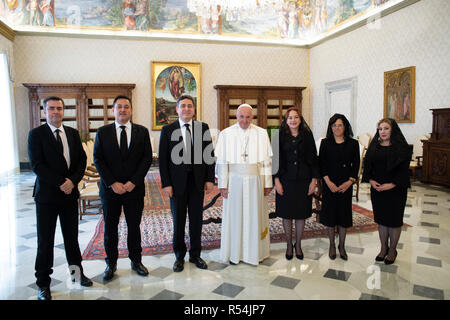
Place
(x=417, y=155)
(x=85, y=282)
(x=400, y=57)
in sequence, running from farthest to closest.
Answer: (x=400, y=57), (x=417, y=155), (x=85, y=282)

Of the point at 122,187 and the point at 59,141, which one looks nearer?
the point at 59,141

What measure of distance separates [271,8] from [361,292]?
1252 centimetres

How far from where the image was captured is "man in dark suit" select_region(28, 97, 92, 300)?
3.06m

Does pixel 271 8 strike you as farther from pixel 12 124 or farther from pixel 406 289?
pixel 406 289

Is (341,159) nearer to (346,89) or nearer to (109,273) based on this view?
(109,273)

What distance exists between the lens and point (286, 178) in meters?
3.94

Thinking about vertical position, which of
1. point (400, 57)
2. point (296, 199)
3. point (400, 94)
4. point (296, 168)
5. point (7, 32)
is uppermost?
point (7, 32)

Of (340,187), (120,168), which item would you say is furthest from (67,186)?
(340,187)

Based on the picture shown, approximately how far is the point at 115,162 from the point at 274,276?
6.67ft

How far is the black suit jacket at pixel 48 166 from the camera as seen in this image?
3.05 metres

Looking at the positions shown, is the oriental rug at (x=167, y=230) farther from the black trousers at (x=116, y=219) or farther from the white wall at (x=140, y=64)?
the white wall at (x=140, y=64)

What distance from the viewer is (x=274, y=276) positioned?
3.58 metres

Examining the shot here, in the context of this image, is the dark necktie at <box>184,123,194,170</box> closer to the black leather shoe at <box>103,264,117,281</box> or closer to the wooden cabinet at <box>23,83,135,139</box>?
the black leather shoe at <box>103,264,117,281</box>

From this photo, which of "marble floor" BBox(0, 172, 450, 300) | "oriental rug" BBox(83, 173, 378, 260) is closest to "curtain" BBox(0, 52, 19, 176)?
"oriental rug" BBox(83, 173, 378, 260)
